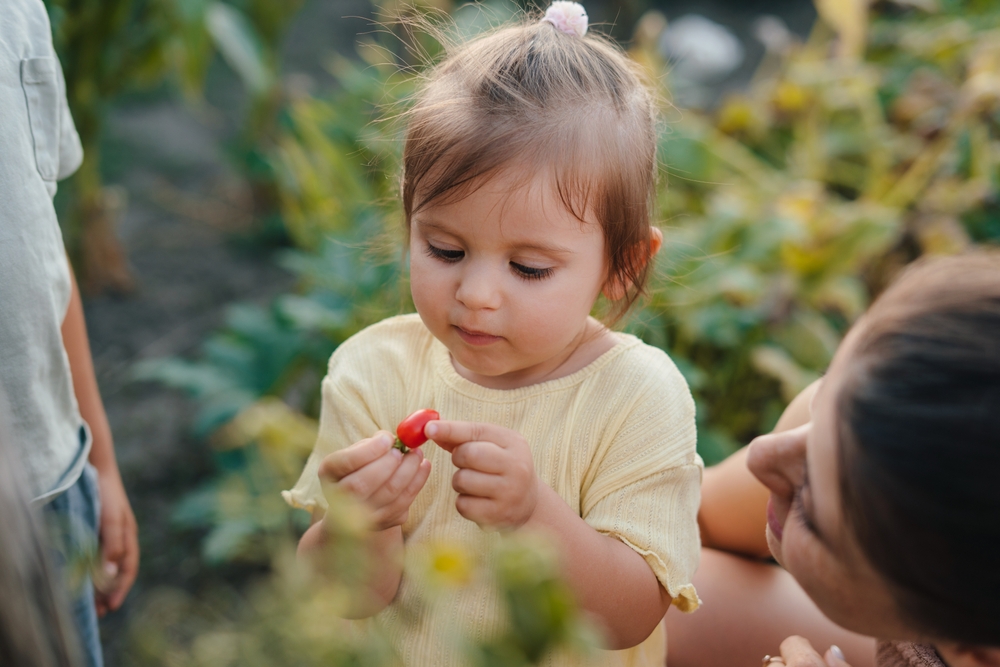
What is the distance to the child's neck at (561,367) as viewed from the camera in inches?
45.4

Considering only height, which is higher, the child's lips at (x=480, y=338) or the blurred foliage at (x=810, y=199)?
the child's lips at (x=480, y=338)

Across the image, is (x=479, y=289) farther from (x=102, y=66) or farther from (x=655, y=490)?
(x=102, y=66)

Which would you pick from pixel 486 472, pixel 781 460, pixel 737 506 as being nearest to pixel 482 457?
pixel 486 472

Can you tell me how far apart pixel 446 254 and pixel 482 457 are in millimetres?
291

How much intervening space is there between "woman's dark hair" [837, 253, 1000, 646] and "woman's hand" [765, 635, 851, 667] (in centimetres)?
31

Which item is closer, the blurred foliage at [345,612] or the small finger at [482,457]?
the blurred foliage at [345,612]

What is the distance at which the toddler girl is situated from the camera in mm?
973

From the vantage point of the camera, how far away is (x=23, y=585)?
0.53m

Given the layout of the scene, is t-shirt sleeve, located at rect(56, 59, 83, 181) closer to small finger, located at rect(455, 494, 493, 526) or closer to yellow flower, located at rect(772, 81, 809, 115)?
small finger, located at rect(455, 494, 493, 526)

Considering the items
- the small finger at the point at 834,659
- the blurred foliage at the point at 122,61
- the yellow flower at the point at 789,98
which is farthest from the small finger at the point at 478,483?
the yellow flower at the point at 789,98

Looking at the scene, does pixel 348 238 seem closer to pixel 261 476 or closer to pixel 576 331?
pixel 261 476

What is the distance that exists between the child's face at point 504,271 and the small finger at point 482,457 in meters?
0.18

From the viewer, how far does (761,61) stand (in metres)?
6.19

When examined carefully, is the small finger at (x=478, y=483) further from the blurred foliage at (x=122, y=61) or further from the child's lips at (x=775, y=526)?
the blurred foliage at (x=122, y=61)
